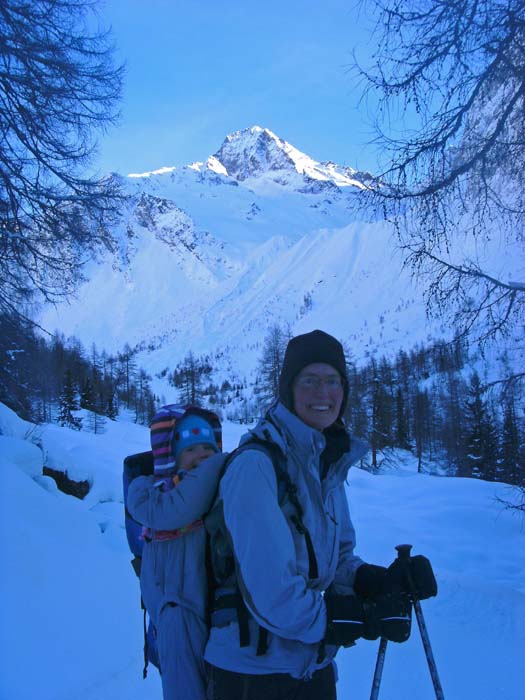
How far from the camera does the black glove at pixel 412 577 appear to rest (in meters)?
1.91

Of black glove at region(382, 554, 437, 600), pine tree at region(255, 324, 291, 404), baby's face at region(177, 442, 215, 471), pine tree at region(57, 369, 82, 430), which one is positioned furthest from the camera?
pine tree at region(57, 369, 82, 430)

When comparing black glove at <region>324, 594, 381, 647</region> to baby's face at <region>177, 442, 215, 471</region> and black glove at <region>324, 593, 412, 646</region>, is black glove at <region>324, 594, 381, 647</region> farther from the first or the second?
baby's face at <region>177, 442, 215, 471</region>

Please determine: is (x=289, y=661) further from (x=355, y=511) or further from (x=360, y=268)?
(x=360, y=268)

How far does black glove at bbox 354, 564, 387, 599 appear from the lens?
2031 millimetres

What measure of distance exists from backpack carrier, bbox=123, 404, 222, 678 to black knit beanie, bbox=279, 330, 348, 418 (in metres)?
0.54

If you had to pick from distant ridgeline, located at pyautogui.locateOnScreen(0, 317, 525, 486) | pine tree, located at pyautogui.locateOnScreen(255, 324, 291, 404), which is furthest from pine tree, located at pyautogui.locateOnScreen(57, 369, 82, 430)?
pine tree, located at pyautogui.locateOnScreen(255, 324, 291, 404)

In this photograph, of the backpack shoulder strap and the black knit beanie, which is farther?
the black knit beanie

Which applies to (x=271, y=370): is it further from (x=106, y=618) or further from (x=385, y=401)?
(x=106, y=618)

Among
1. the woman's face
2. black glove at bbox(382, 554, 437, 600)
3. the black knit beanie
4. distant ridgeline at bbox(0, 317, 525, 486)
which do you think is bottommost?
black glove at bbox(382, 554, 437, 600)

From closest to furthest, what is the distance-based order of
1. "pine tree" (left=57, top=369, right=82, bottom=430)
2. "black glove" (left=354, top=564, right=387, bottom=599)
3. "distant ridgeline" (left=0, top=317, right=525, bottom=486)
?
"black glove" (left=354, top=564, right=387, bottom=599) < "distant ridgeline" (left=0, top=317, right=525, bottom=486) < "pine tree" (left=57, top=369, right=82, bottom=430)

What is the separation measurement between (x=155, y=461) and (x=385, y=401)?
36303 mm

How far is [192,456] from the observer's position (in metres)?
2.27

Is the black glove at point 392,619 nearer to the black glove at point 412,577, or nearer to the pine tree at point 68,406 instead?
the black glove at point 412,577

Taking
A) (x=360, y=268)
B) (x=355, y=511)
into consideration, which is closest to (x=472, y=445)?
(x=355, y=511)
